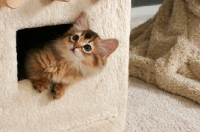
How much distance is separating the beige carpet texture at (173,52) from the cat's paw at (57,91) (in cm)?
67

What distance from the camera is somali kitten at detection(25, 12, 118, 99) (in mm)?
1013

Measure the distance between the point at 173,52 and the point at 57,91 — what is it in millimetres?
771

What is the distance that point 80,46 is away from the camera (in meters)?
1.00

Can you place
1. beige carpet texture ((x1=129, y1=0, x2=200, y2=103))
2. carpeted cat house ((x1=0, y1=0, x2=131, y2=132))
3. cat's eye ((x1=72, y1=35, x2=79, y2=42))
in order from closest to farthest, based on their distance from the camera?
1. carpeted cat house ((x1=0, y1=0, x2=131, y2=132))
2. cat's eye ((x1=72, y1=35, x2=79, y2=42))
3. beige carpet texture ((x1=129, y1=0, x2=200, y2=103))

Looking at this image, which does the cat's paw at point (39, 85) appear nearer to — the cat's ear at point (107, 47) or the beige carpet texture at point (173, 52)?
the cat's ear at point (107, 47)

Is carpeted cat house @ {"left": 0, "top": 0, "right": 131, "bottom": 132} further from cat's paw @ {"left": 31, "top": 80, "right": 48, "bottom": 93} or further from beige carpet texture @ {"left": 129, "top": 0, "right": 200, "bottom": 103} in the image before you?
beige carpet texture @ {"left": 129, "top": 0, "right": 200, "bottom": 103}

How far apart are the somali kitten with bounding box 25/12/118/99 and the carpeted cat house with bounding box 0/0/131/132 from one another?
0.03 m

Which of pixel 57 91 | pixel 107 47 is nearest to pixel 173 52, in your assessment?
pixel 107 47

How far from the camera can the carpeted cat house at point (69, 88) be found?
0.93 m

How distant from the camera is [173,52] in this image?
1607 millimetres

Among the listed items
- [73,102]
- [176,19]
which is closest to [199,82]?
[176,19]

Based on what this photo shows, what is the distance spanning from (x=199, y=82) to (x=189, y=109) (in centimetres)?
16

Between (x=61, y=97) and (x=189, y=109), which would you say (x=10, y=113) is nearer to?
(x=61, y=97)

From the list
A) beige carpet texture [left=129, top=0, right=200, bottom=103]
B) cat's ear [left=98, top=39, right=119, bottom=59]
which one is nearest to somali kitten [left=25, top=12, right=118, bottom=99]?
cat's ear [left=98, top=39, right=119, bottom=59]
